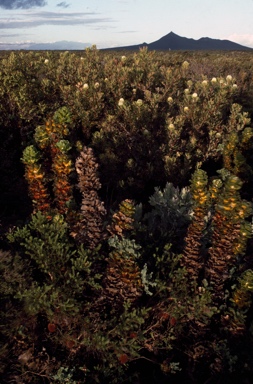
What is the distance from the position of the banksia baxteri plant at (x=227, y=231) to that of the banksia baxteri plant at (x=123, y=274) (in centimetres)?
77

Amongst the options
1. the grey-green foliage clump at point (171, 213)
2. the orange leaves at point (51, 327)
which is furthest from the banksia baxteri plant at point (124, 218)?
the grey-green foliage clump at point (171, 213)

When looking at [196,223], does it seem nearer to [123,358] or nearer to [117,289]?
[117,289]

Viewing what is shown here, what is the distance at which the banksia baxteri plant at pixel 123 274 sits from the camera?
2756 millimetres

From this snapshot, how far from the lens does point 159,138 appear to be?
6.78 m

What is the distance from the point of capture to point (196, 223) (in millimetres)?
3172

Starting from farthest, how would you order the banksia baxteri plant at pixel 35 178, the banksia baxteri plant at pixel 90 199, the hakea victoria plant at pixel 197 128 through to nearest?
the hakea victoria plant at pixel 197 128 < the banksia baxteri plant at pixel 35 178 < the banksia baxteri plant at pixel 90 199

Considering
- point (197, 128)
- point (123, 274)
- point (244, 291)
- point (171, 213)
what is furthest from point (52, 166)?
point (197, 128)

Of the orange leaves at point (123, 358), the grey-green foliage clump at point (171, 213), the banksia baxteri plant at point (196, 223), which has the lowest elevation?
the orange leaves at point (123, 358)

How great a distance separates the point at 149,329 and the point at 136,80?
5.84 meters

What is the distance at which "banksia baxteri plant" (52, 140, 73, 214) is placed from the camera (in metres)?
3.53

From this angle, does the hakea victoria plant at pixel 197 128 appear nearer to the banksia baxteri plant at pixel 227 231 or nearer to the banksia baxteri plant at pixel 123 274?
the banksia baxteri plant at pixel 227 231

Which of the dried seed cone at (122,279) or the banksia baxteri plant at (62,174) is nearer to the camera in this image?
the dried seed cone at (122,279)

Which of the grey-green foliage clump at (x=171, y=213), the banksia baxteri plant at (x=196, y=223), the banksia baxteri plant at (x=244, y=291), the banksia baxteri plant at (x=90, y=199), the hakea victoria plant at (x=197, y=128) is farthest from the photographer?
the hakea victoria plant at (x=197, y=128)

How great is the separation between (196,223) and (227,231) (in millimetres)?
323
